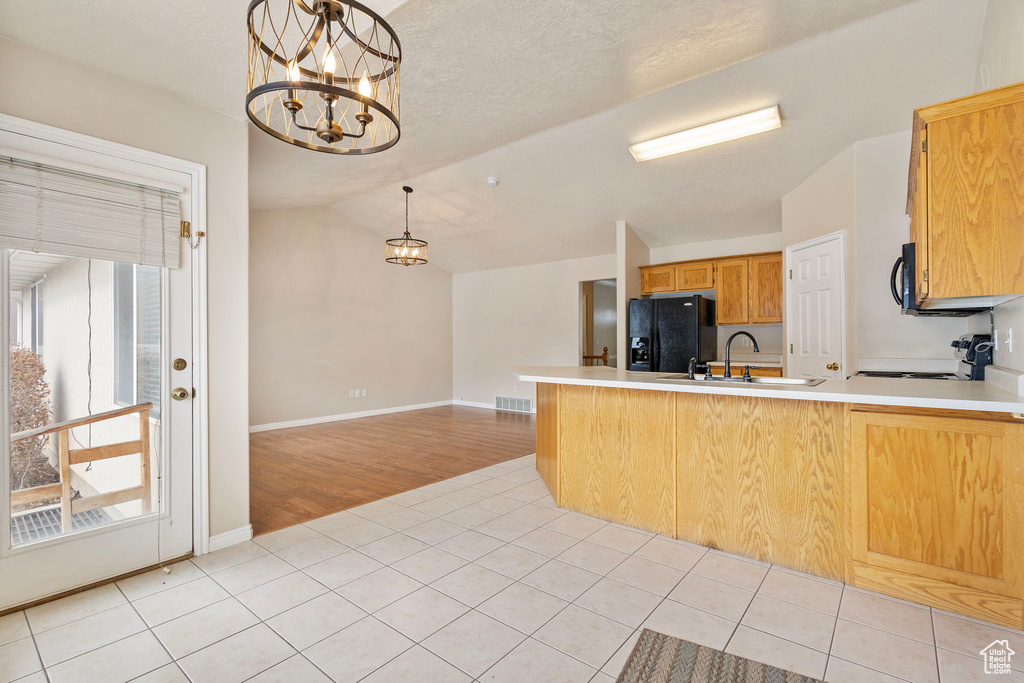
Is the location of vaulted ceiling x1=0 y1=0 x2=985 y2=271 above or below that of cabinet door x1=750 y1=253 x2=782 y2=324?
above

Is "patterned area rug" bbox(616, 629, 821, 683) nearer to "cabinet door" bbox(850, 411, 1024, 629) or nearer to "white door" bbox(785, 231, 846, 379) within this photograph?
A: "cabinet door" bbox(850, 411, 1024, 629)

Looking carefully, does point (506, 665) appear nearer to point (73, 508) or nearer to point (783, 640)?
point (783, 640)

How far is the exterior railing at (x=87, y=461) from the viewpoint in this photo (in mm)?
2104

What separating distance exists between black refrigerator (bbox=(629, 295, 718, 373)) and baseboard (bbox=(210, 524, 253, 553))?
14.0 ft

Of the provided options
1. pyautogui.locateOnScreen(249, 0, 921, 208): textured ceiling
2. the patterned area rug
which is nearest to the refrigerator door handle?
pyautogui.locateOnScreen(249, 0, 921, 208): textured ceiling

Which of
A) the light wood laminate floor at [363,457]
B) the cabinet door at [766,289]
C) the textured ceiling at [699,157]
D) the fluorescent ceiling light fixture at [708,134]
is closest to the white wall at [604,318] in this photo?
the textured ceiling at [699,157]

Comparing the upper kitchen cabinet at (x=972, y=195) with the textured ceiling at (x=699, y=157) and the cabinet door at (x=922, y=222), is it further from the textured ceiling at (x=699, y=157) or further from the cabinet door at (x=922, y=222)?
the textured ceiling at (x=699, y=157)

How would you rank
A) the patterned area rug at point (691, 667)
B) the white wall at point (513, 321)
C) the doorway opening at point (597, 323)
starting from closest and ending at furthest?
the patterned area rug at point (691, 667) < the white wall at point (513, 321) < the doorway opening at point (597, 323)

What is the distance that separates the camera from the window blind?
203 cm

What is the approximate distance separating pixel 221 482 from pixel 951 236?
3.70 meters

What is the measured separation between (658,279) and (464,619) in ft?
16.3

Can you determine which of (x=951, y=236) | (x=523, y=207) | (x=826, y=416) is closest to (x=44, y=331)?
(x=826, y=416)

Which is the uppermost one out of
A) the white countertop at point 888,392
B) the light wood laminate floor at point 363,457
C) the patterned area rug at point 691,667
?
the white countertop at point 888,392

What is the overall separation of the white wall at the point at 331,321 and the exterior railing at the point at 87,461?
3.78 m
